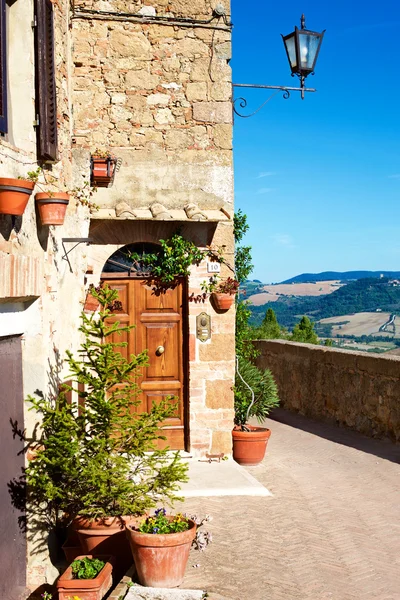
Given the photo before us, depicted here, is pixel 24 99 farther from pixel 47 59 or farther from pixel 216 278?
pixel 216 278

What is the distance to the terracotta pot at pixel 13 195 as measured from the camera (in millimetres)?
4477

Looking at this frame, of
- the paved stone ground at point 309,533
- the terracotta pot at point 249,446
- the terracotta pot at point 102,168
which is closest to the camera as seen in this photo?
the paved stone ground at point 309,533

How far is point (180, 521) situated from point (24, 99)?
326cm

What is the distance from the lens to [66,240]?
6.30 m

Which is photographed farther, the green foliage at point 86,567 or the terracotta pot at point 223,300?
the terracotta pot at point 223,300

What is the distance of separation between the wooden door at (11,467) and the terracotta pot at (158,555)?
2.87 ft

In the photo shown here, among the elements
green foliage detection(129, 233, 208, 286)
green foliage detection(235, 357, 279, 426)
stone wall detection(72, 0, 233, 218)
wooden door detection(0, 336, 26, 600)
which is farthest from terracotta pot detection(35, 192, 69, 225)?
green foliage detection(235, 357, 279, 426)

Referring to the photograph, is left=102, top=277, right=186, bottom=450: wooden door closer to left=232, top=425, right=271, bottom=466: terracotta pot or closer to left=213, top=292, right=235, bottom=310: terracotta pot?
left=213, top=292, right=235, bottom=310: terracotta pot

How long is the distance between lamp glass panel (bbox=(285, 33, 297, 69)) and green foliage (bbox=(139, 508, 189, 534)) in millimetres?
5871

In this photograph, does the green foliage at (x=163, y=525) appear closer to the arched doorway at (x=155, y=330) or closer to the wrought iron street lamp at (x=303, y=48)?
the arched doorway at (x=155, y=330)

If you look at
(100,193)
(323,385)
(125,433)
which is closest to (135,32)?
(100,193)

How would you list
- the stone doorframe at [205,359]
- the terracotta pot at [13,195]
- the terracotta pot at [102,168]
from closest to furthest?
the terracotta pot at [13,195] < the terracotta pot at [102,168] < the stone doorframe at [205,359]

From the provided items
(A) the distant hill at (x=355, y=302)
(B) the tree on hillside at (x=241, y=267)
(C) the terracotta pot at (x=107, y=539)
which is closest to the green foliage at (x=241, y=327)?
(B) the tree on hillside at (x=241, y=267)

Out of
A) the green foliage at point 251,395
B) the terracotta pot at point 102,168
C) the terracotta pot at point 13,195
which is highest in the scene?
the terracotta pot at point 102,168
